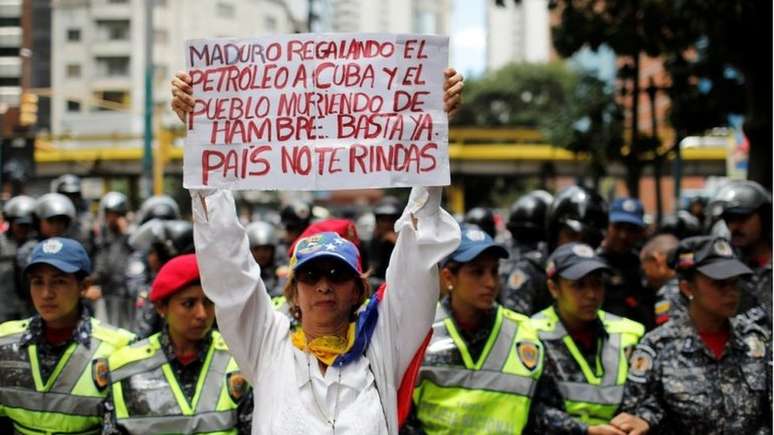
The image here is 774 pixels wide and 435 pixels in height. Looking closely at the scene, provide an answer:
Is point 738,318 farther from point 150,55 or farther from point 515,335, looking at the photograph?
point 150,55

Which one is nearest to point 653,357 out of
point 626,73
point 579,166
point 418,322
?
point 418,322

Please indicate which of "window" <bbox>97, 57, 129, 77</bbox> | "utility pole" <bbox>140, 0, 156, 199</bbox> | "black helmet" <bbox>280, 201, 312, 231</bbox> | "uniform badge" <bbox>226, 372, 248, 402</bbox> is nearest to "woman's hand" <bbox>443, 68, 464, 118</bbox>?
"uniform badge" <bbox>226, 372, 248, 402</bbox>

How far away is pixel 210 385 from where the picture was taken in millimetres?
4039

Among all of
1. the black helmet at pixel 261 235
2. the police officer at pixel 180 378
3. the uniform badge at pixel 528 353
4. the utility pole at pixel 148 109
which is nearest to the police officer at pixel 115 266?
the black helmet at pixel 261 235

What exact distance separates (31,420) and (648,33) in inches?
452

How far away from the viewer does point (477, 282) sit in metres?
4.45

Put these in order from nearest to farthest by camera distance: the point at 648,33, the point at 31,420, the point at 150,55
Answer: the point at 31,420
the point at 648,33
the point at 150,55

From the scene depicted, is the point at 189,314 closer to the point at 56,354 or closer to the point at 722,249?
the point at 56,354

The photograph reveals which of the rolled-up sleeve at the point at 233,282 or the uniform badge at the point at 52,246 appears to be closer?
the rolled-up sleeve at the point at 233,282

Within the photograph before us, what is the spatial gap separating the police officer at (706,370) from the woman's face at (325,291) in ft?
4.87

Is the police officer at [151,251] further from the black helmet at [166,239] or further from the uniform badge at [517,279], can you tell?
the uniform badge at [517,279]

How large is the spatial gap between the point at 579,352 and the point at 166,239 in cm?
381

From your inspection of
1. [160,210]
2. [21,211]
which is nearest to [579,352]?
[160,210]

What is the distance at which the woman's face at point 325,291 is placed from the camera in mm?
3213
